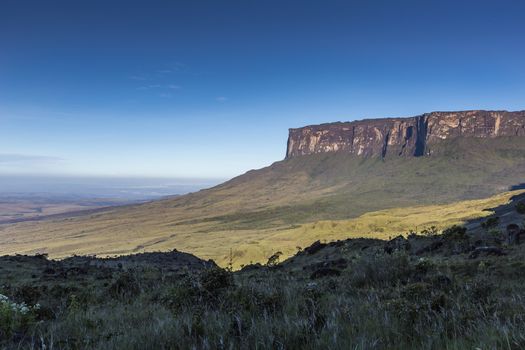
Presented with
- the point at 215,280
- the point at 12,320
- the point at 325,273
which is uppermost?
the point at 12,320

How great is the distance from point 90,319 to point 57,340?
1765mm

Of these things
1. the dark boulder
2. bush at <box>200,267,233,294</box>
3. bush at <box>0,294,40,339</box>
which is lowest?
the dark boulder

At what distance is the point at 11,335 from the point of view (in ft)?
13.3

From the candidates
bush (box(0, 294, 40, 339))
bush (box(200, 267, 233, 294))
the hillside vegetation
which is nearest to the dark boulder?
the hillside vegetation

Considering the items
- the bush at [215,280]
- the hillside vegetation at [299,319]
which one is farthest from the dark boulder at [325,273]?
the bush at [215,280]

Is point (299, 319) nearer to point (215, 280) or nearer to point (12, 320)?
point (12, 320)

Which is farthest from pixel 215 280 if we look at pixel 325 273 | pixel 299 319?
pixel 325 273

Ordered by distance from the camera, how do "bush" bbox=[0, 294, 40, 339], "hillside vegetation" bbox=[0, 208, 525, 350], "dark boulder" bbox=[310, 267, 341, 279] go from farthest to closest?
1. "dark boulder" bbox=[310, 267, 341, 279]
2. "bush" bbox=[0, 294, 40, 339]
3. "hillside vegetation" bbox=[0, 208, 525, 350]

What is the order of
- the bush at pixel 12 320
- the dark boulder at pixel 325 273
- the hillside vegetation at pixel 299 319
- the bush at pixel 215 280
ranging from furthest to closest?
the dark boulder at pixel 325 273, the bush at pixel 215 280, the bush at pixel 12 320, the hillside vegetation at pixel 299 319

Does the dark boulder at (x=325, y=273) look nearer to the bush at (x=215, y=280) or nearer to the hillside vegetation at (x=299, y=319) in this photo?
the hillside vegetation at (x=299, y=319)

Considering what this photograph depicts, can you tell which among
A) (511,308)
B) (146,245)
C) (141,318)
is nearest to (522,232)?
(511,308)

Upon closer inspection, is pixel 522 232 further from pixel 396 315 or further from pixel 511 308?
pixel 396 315

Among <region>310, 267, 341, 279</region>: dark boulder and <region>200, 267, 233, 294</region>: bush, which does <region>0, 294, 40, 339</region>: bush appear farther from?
<region>310, 267, 341, 279</region>: dark boulder

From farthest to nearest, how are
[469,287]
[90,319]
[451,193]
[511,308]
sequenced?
[451,193], [469,287], [90,319], [511,308]
